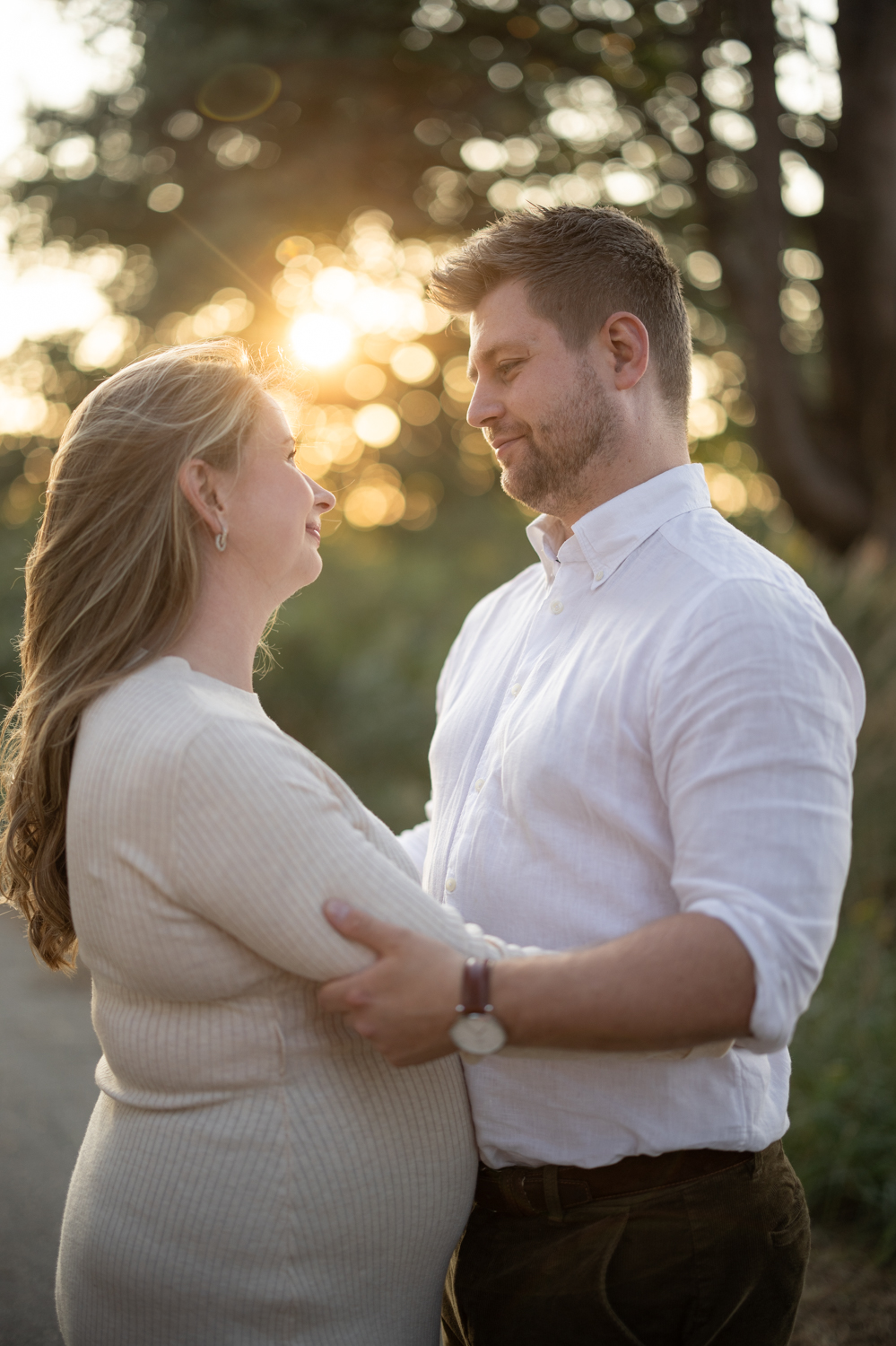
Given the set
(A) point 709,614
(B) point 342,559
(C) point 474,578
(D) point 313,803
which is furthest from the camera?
(C) point 474,578

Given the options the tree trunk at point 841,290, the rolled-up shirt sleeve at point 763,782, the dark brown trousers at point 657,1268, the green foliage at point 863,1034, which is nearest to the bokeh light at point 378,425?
the tree trunk at point 841,290

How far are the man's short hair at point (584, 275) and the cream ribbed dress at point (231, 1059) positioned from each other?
1042mm

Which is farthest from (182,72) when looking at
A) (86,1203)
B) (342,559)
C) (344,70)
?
(86,1203)

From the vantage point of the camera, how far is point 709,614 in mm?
1578

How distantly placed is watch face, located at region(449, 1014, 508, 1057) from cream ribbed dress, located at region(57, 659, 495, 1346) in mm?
108

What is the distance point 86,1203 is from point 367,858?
735mm

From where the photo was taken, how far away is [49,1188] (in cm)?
346

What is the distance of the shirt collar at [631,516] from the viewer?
189 cm

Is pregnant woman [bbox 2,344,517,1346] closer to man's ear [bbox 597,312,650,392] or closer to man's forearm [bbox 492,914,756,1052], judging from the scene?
man's forearm [bbox 492,914,756,1052]

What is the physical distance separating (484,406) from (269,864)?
113cm

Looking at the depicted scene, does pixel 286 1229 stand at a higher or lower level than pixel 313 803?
lower

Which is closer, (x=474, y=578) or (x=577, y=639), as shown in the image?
(x=577, y=639)

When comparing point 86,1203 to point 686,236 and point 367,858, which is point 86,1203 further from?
point 686,236

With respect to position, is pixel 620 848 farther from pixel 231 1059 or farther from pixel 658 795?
pixel 231 1059
